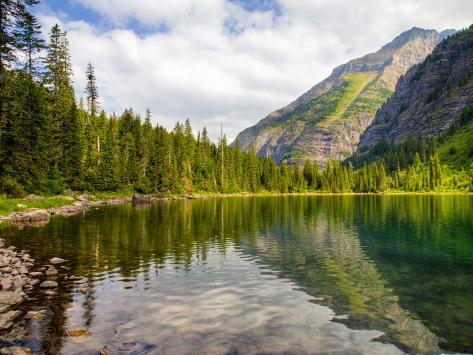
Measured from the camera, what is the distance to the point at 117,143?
11669cm

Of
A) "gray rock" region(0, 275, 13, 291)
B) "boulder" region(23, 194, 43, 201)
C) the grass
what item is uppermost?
"boulder" region(23, 194, 43, 201)

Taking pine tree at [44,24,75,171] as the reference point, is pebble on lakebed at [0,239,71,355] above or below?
below

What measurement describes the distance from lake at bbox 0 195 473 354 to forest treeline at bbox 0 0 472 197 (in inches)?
850

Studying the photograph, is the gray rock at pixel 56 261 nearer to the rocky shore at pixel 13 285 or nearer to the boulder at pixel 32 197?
the rocky shore at pixel 13 285

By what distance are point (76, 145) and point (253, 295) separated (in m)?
76.1

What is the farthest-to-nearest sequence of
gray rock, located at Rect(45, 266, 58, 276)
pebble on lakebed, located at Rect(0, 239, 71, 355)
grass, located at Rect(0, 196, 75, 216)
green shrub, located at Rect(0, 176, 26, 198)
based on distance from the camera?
green shrub, located at Rect(0, 176, 26, 198) < grass, located at Rect(0, 196, 75, 216) < gray rock, located at Rect(45, 266, 58, 276) < pebble on lakebed, located at Rect(0, 239, 71, 355)

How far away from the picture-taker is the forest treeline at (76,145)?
161ft

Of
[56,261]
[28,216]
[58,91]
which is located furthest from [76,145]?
[56,261]

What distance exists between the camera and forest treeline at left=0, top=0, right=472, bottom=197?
161 ft

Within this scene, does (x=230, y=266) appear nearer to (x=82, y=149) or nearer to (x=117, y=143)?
(x=82, y=149)

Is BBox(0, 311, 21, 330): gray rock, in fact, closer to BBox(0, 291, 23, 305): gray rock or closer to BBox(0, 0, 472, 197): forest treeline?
BBox(0, 291, 23, 305): gray rock

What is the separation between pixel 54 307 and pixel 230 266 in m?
12.3

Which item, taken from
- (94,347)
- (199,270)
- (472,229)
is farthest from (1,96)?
(472,229)

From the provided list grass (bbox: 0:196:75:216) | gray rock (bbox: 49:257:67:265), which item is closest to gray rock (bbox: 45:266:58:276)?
gray rock (bbox: 49:257:67:265)
